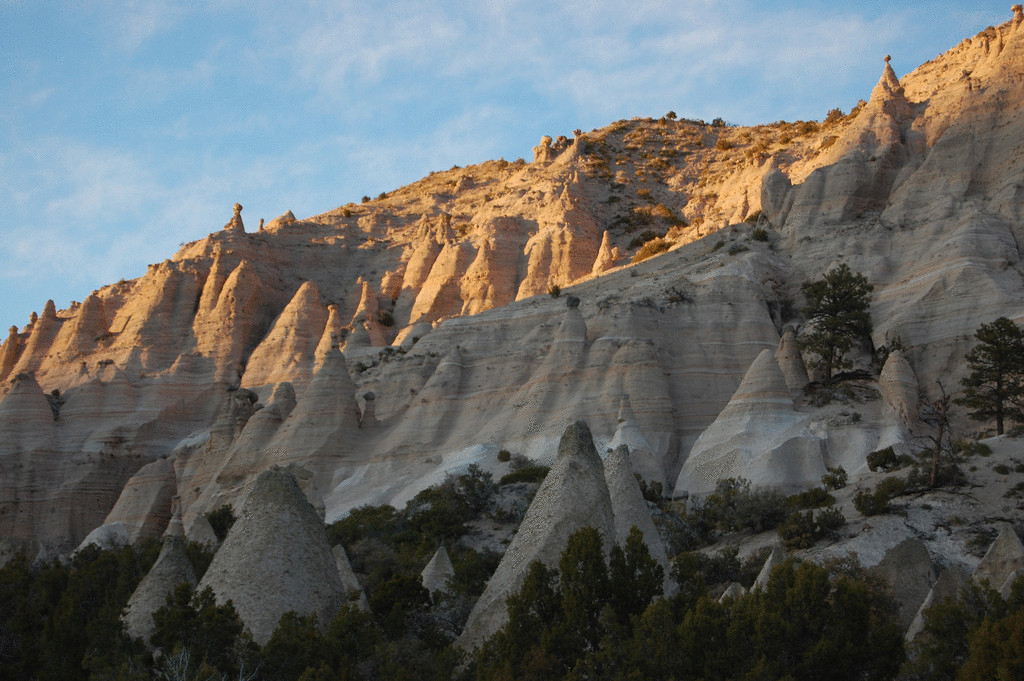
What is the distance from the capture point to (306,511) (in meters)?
19.4

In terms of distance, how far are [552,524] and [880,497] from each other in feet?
35.4

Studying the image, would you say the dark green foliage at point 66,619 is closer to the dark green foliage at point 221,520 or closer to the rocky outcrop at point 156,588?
the rocky outcrop at point 156,588

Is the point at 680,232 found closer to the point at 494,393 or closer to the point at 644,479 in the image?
the point at 494,393

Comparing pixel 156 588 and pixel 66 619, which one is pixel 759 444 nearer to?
pixel 156 588

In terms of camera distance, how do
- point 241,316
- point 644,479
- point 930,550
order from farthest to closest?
point 241,316 < point 644,479 < point 930,550

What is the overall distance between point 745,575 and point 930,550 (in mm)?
4184

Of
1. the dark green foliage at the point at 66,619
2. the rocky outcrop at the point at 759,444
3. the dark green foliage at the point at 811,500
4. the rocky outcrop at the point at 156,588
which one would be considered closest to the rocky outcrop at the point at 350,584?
the rocky outcrop at the point at 156,588

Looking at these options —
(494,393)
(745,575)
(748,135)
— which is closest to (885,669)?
(745,575)

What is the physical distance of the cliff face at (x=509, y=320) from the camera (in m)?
42.4

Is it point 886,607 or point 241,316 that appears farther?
point 241,316

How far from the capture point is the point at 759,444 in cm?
3469

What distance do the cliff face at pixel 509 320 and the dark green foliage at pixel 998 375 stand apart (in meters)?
3.00

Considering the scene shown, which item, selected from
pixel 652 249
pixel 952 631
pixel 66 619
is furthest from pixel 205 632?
pixel 652 249

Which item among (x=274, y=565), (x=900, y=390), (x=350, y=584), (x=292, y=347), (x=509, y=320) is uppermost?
(x=292, y=347)
